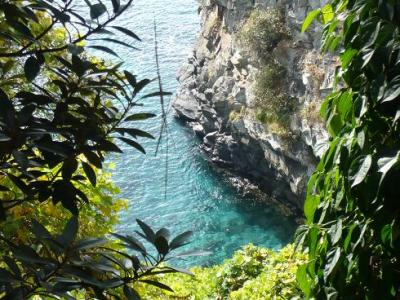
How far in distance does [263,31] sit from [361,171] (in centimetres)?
1300

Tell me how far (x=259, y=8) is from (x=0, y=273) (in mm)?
14350

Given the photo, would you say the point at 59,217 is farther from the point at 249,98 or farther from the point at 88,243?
the point at 249,98

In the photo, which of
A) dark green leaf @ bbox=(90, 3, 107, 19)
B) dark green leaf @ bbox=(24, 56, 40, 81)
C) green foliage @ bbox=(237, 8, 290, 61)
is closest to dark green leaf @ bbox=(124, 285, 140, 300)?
dark green leaf @ bbox=(24, 56, 40, 81)

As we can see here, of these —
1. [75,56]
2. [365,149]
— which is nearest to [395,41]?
[365,149]

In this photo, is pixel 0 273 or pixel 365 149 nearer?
pixel 0 273

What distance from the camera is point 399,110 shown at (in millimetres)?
1809

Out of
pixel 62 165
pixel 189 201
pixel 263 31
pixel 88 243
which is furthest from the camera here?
pixel 189 201

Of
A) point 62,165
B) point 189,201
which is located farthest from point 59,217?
point 189,201

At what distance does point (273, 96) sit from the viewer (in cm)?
1448

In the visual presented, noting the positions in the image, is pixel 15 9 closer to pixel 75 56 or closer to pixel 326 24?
pixel 75 56

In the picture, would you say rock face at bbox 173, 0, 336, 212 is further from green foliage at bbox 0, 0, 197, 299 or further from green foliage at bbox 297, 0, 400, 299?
green foliage at bbox 0, 0, 197, 299

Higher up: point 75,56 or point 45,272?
point 75,56

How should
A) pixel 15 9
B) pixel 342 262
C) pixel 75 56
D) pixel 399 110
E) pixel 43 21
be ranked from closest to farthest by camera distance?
1. pixel 15 9
2. pixel 75 56
3. pixel 399 110
4. pixel 342 262
5. pixel 43 21

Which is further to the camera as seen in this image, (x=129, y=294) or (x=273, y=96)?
(x=273, y=96)
